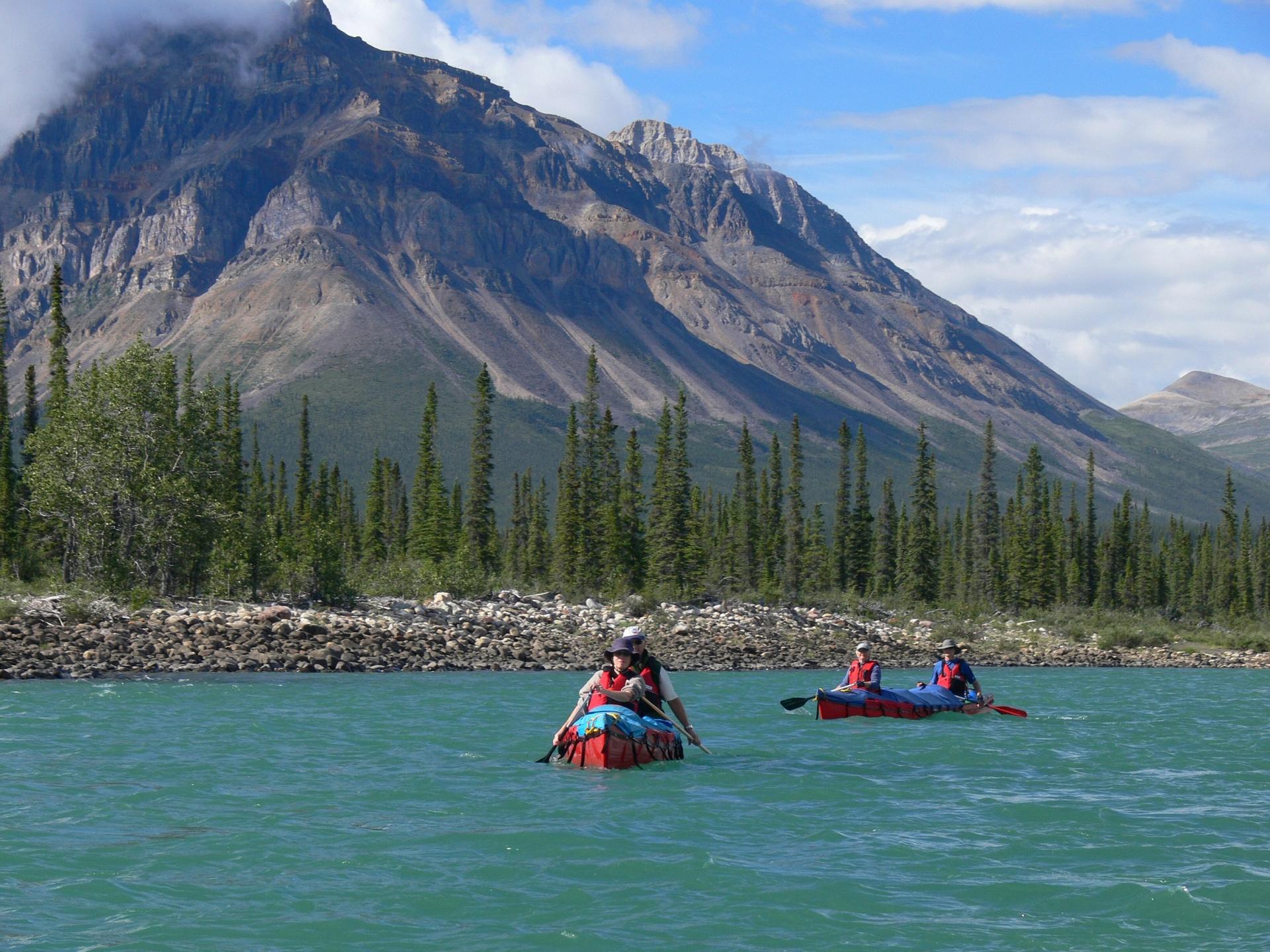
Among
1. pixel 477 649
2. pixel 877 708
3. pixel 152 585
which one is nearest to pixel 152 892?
pixel 877 708

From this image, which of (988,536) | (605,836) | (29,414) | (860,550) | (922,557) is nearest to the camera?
(605,836)

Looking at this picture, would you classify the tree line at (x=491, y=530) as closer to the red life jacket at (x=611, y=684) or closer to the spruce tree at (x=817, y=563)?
the spruce tree at (x=817, y=563)

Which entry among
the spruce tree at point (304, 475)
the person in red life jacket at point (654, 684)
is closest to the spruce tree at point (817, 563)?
the spruce tree at point (304, 475)

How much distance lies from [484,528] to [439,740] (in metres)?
67.7

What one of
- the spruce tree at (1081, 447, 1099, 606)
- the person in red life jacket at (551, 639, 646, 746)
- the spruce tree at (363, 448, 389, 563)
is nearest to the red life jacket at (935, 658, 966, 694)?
the person in red life jacket at (551, 639, 646, 746)

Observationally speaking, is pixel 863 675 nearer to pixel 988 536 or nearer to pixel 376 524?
pixel 376 524

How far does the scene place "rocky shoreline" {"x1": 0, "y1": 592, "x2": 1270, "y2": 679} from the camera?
4097 cm

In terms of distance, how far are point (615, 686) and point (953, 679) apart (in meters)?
14.8

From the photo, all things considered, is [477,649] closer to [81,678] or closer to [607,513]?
[81,678]

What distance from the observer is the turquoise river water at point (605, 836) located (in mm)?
13461

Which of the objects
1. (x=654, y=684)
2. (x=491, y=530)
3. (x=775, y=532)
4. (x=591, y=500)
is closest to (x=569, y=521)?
(x=591, y=500)

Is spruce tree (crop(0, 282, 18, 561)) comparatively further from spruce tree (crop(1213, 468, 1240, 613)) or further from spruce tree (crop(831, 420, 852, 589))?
spruce tree (crop(1213, 468, 1240, 613))

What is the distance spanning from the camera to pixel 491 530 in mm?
99875

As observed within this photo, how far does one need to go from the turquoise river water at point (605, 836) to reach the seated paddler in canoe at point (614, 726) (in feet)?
1.40
